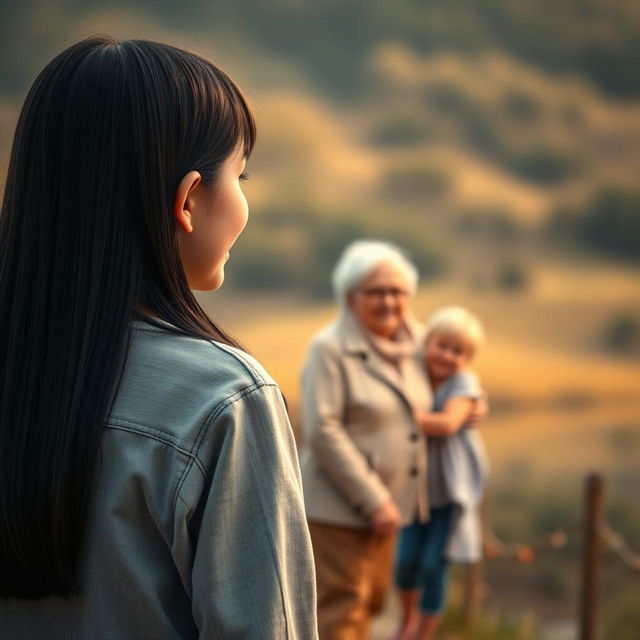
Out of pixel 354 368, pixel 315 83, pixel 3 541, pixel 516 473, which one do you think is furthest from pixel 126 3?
pixel 3 541

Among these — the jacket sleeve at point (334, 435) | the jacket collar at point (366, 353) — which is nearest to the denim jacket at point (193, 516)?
the jacket sleeve at point (334, 435)

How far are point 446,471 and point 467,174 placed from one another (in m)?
11.5

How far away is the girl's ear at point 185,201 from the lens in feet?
4.07

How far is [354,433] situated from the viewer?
4344mm

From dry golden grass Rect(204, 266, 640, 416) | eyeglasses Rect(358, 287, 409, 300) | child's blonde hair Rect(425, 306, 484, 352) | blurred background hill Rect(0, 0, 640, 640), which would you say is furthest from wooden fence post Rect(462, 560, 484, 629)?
dry golden grass Rect(204, 266, 640, 416)

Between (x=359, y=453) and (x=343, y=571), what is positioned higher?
(x=359, y=453)

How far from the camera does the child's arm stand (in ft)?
14.5

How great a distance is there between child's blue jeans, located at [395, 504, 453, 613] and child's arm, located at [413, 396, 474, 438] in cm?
41

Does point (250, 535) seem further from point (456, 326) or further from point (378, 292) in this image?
point (456, 326)

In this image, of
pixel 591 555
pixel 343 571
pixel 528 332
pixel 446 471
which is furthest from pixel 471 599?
pixel 528 332

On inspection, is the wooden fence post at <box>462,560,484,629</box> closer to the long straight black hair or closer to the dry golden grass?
the long straight black hair

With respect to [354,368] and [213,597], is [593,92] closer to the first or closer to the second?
[354,368]

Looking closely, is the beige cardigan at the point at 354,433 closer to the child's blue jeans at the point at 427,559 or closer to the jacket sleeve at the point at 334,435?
the jacket sleeve at the point at 334,435

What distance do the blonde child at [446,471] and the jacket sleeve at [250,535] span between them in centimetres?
328
